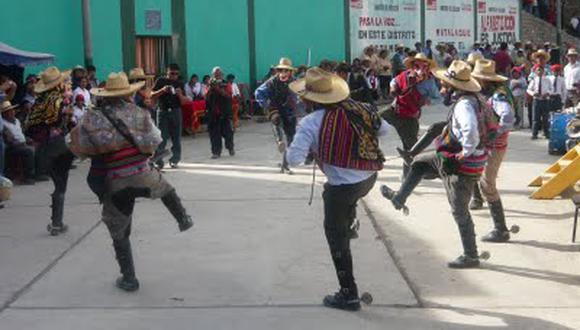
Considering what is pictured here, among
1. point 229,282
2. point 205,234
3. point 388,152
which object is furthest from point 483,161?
point 388,152

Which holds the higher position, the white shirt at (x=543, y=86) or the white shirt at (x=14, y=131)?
the white shirt at (x=543, y=86)

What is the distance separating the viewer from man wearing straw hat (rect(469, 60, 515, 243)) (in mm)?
8188

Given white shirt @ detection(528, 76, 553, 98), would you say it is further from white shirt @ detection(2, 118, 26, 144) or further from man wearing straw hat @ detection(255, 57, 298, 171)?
white shirt @ detection(2, 118, 26, 144)

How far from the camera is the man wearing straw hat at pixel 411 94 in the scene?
10.6 meters

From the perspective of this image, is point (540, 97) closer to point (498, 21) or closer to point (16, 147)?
point (16, 147)

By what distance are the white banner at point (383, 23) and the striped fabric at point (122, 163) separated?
65.0 feet

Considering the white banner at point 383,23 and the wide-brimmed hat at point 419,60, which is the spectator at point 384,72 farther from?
the wide-brimmed hat at point 419,60

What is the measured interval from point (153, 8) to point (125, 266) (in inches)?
563

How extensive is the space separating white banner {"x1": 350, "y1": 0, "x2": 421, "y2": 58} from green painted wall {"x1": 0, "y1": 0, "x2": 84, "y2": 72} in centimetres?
990

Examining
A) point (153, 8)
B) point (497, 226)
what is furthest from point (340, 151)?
point (153, 8)

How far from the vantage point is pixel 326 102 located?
619cm

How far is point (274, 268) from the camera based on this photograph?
7508 millimetres

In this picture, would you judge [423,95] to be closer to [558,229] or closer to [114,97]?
[558,229]

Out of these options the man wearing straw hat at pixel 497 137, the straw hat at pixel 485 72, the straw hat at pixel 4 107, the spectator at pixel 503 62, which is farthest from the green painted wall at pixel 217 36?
the straw hat at pixel 485 72
